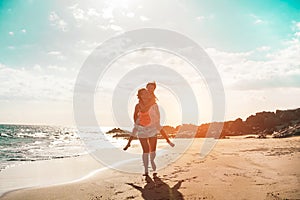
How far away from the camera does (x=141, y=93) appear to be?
7.94 m

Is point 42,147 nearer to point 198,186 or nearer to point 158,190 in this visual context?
point 158,190

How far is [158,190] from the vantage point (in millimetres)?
6004

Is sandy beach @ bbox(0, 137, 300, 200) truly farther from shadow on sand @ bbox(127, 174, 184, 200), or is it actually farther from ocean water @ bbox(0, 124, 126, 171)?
ocean water @ bbox(0, 124, 126, 171)

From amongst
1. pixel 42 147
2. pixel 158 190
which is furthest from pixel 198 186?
pixel 42 147

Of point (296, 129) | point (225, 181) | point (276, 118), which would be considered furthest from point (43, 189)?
point (276, 118)

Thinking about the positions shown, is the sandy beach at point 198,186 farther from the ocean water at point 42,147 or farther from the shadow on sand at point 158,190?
the ocean water at point 42,147

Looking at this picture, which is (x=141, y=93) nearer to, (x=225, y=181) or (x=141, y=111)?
(x=141, y=111)

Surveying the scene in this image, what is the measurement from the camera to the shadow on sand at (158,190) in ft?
17.8

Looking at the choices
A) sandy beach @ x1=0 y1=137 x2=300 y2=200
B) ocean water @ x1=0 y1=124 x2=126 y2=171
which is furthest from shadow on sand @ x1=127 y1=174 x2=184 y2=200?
ocean water @ x1=0 y1=124 x2=126 y2=171

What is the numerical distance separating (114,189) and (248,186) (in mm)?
2964

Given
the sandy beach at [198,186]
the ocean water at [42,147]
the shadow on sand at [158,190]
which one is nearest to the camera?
the sandy beach at [198,186]

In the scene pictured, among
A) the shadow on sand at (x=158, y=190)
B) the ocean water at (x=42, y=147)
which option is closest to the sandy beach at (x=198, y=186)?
the shadow on sand at (x=158, y=190)

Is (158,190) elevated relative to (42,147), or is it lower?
lower

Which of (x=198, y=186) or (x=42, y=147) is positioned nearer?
(x=198, y=186)
